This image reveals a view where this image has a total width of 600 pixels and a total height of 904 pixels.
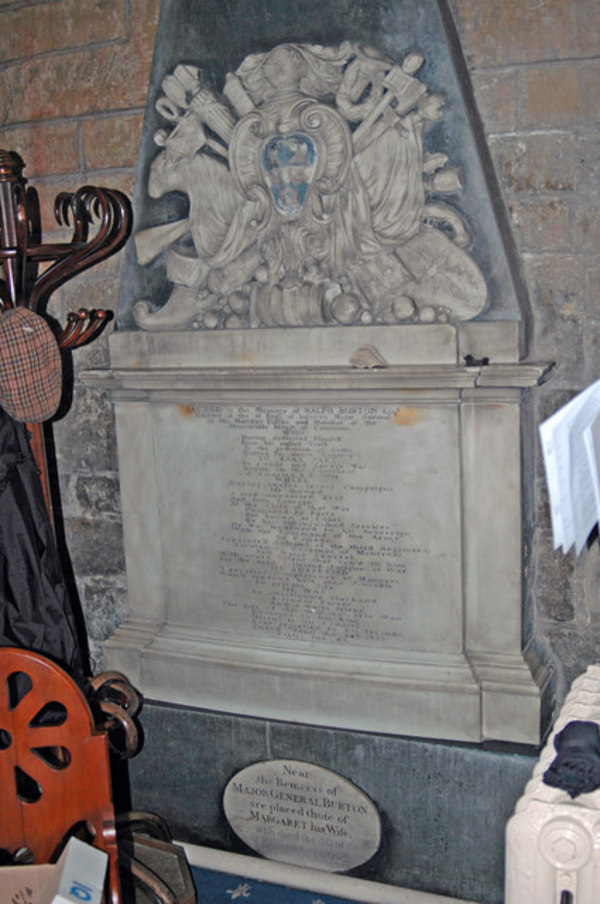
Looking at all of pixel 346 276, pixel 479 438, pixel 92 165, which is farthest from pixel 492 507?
pixel 92 165

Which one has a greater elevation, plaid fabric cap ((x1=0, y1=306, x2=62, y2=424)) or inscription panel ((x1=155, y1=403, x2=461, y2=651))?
plaid fabric cap ((x1=0, y1=306, x2=62, y2=424))

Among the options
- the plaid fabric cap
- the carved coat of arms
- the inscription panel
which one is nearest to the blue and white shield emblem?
the carved coat of arms

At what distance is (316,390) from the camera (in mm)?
2443

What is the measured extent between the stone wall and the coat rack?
33 centimetres

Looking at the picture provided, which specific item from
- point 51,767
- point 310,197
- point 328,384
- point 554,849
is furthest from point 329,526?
point 554,849

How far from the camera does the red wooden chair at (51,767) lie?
71.2 inches

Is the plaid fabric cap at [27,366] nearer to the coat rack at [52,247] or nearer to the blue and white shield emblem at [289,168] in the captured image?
the coat rack at [52,247]

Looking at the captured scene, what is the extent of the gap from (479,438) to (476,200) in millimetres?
604

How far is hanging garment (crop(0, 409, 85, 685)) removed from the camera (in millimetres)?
2314

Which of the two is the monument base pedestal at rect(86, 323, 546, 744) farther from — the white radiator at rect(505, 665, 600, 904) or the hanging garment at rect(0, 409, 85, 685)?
the white radiator at rect(505, 665, 600, 904)

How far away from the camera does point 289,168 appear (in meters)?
2.41

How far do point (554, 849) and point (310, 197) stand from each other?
5.49 ft

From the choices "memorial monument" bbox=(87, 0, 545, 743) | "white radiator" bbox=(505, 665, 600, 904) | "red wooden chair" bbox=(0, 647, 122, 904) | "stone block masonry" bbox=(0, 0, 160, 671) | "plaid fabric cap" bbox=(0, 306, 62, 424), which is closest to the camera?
"white radiator" bbox=(505, 665, 600, 904)

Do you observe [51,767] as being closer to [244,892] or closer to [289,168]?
[244,892]
